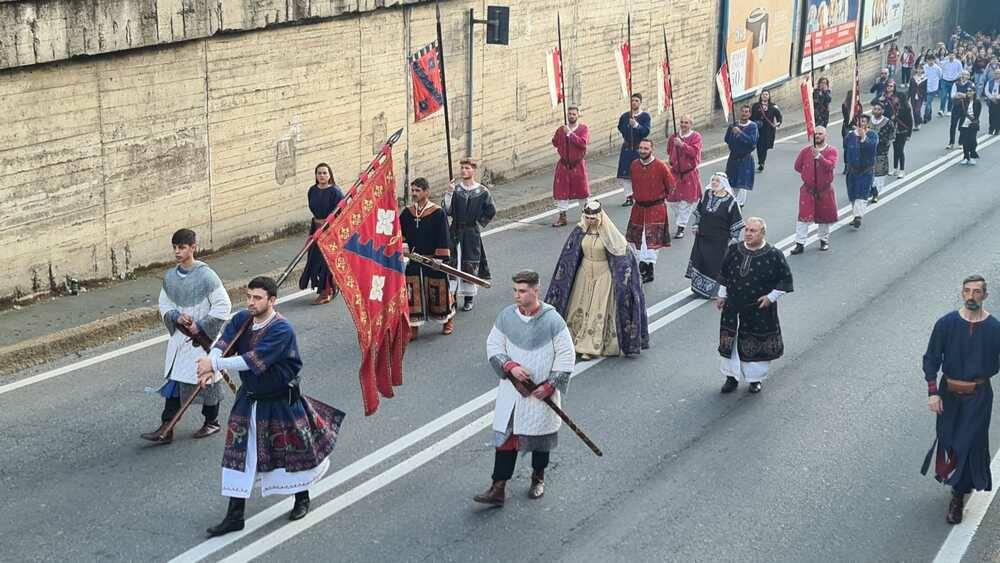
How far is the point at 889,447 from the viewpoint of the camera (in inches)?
446

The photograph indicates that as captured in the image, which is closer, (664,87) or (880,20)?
(664,87)

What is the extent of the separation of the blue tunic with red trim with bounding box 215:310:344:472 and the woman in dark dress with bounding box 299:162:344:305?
6035 mm

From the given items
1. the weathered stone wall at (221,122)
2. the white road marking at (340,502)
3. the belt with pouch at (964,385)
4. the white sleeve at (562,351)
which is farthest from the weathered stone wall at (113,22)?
the belt with pouch at (964,385)

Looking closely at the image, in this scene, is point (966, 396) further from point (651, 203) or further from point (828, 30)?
point (828, 30)

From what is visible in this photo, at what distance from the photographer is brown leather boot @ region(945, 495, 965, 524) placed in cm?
992

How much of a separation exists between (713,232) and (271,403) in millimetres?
7609

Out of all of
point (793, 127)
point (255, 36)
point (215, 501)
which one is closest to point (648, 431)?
point (215, 501)

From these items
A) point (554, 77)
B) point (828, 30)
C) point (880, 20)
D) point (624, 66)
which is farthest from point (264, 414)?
point (880, 20)

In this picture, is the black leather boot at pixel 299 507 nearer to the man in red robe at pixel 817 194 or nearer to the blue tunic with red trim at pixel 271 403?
the blue tunic with red trim at pixel 271 403

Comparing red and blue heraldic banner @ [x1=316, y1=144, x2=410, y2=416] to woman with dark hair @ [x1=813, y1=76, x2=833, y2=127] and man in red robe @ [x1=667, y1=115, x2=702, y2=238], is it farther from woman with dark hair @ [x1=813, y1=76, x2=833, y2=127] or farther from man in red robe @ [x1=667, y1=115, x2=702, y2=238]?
woman with dark hair @ [x1=813, y1=76, x2=833, y2=127]

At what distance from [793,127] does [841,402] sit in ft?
68.8

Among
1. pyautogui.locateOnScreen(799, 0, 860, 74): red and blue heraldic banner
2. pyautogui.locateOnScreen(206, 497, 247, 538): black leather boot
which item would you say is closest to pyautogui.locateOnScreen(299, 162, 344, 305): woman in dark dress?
pyautogui.locateOnScreen(206, 497, 247, 538): black leather boot

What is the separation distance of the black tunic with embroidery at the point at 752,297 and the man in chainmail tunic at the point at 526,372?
3.23 metres

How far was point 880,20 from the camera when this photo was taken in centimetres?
4269
